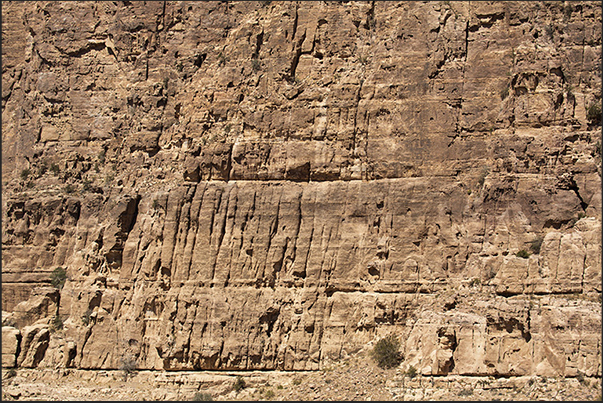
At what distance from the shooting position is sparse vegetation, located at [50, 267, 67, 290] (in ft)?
144

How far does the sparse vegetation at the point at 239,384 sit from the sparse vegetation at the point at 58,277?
9.56m

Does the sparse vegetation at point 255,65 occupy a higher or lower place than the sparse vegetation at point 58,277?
higher

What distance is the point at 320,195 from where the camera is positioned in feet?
134

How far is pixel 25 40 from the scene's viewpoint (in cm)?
4972

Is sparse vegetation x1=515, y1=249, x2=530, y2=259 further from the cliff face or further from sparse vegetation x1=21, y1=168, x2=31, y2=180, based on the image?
sparse vegetation x1=21, y1=168, x2=31, y2=180

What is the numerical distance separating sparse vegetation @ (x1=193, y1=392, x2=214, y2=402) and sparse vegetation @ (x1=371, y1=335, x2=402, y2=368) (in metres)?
6.69

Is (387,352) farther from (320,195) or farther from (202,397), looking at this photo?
(202,397)

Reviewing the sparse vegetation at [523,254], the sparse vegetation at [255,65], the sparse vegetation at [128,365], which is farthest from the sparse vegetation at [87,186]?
the sparse vegetation at [523,254]

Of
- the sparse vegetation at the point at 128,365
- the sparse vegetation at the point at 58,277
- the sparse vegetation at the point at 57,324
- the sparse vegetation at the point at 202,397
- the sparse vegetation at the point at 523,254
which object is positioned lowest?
the sparse vegetation at the point at 202,397

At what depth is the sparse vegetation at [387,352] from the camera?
37.3 meters

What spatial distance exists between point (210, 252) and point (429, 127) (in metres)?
10.3

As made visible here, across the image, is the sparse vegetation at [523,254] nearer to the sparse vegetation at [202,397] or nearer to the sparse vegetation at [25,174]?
the sparse vegetation at [202,397]

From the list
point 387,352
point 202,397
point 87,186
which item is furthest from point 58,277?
point 387,352

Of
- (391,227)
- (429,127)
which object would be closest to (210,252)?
(391,227)
